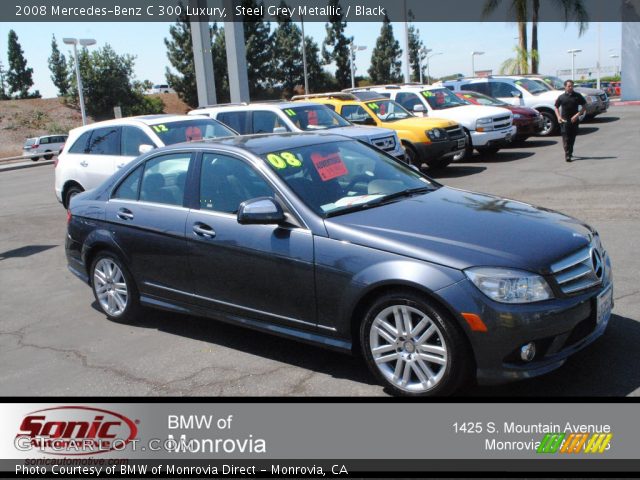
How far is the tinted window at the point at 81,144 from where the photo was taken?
11766mm

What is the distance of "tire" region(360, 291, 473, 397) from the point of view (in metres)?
4.00

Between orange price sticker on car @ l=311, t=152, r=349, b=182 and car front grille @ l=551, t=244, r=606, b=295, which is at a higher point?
orange price sticker on car @ l=311, t=152, r=349, b=182

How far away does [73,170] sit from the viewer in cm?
1181

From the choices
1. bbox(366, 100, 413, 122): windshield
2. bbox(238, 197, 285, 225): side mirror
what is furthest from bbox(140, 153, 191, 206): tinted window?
bbox(366, 100, 413, 122): windshield

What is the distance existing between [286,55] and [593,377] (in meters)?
63.4

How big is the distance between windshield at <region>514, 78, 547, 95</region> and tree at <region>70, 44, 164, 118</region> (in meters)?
42.0

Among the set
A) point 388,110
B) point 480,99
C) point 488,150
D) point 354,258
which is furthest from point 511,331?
point 480,99

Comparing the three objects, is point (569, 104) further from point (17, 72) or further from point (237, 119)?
point (17, 72)

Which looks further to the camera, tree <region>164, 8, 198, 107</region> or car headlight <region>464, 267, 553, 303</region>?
tree <region>164, 8, 198, 107</region>

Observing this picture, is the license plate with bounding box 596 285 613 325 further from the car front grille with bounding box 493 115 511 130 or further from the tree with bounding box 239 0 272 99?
the tree with bounding box 239 0 272 99

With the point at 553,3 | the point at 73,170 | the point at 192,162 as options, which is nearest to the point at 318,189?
the point at 192,162

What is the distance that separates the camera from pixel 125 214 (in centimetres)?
596

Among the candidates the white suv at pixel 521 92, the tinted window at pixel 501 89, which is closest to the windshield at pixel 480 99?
the white suv at pixel 521 92

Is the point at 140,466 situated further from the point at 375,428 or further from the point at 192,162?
the point at 192,162
